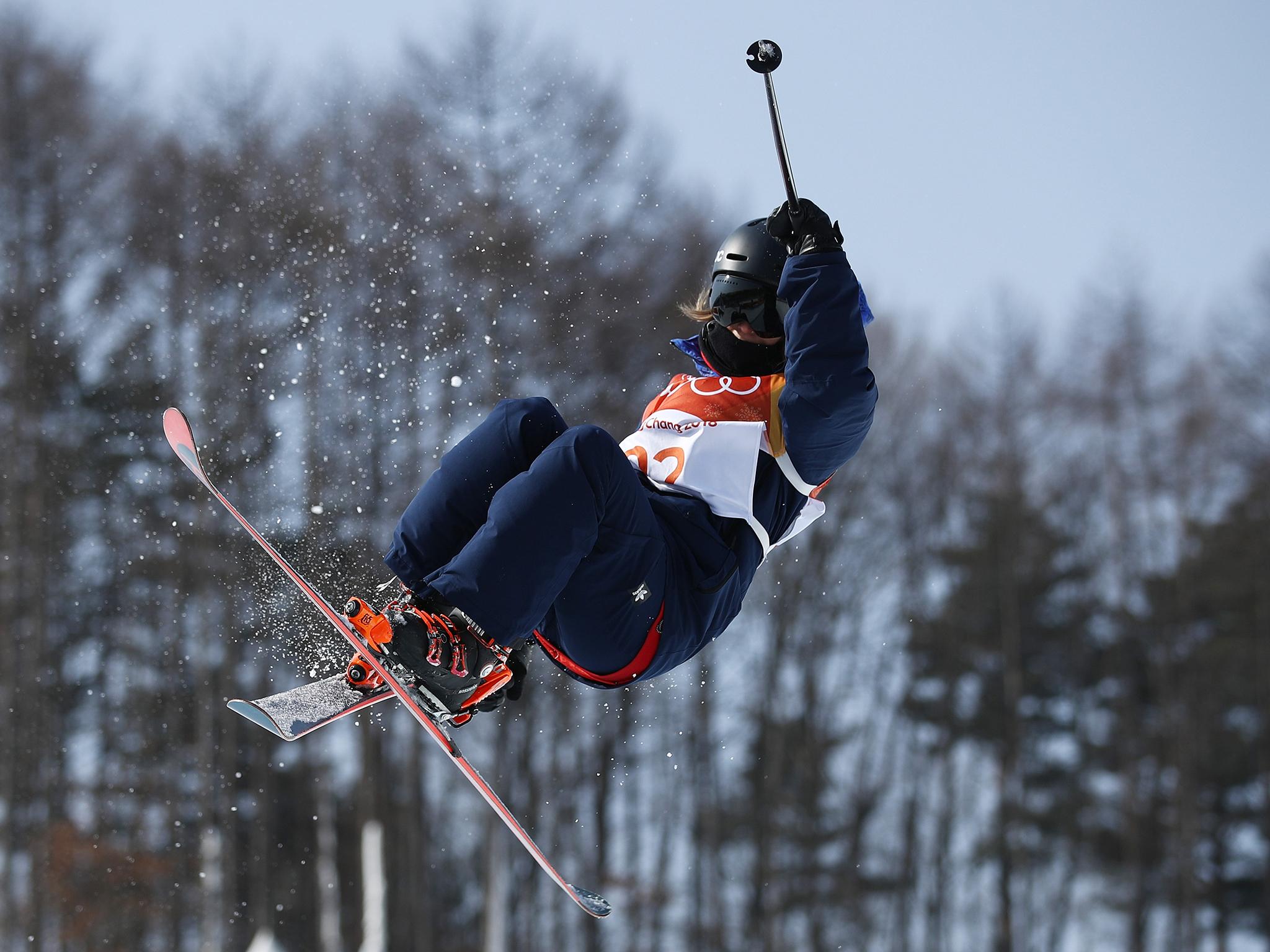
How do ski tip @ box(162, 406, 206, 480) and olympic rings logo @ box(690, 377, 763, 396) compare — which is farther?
ski tip @ box(162, 406, 206, 480)

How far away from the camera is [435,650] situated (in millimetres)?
2285

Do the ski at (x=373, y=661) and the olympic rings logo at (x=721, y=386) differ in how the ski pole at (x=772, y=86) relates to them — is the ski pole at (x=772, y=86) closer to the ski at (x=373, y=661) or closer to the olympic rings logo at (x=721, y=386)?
the olympic rings logo at (x=721, y=386)

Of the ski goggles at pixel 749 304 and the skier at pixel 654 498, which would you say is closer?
the skier at pixel 654 498

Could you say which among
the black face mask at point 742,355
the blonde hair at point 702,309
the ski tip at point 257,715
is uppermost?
the blonde hair at point 702,309

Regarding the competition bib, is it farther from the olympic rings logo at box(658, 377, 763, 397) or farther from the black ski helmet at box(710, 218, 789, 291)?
the black ski helmet at box(710, 218, 789, 291)

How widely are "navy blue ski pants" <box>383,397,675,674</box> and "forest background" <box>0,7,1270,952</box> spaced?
4.95 m

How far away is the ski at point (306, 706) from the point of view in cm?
260

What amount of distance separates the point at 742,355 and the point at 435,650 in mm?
1036

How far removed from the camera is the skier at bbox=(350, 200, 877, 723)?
2.34 m

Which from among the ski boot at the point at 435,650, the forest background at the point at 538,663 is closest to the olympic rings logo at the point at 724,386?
the ski boot at the point at 435,650

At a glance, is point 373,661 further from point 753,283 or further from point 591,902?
point 753,283

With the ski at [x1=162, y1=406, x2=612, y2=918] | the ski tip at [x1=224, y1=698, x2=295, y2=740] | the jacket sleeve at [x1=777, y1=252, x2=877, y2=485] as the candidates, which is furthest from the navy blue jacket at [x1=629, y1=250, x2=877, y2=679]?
the ski tip at [x1=224, y1=698, x2=295, y2=740]

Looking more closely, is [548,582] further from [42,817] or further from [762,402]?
[42,817]

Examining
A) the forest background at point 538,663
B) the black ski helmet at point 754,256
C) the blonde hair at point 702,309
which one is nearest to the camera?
the black ski helmet at point 754,256
